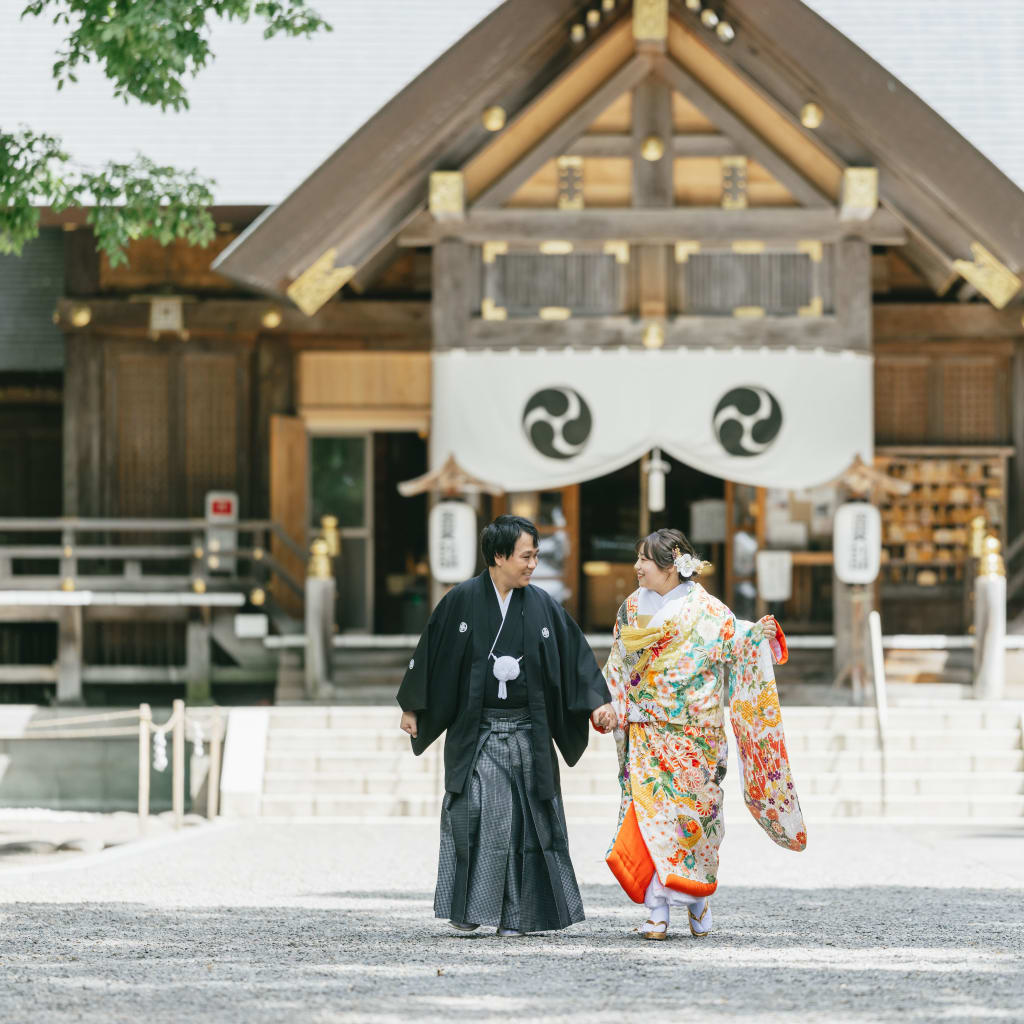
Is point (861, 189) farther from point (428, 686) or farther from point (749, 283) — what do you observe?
point (428, 686)

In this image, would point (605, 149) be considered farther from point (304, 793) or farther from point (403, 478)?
point (304, 793)

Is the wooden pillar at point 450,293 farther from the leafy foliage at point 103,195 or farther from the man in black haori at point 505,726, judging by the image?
the man in black haori at point 505,726

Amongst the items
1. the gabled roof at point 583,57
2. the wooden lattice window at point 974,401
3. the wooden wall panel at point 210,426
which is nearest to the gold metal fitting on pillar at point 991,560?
the gabled roof at point 583,57

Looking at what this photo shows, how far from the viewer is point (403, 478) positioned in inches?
667

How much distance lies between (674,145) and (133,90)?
5.41 metres

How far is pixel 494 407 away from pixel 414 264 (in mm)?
2762

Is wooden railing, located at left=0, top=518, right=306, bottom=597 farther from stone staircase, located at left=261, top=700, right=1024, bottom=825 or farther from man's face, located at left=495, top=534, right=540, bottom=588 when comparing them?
man's face, located at left=495, top=534, right=540, bottom=588

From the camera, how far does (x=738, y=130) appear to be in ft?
44.6

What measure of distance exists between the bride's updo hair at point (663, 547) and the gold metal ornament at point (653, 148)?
24.5 feet

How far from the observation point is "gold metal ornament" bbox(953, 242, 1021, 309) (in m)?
13.4

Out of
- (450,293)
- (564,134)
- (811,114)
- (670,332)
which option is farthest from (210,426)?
(811,114)

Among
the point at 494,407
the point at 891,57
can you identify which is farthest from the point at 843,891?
the point at 891,57

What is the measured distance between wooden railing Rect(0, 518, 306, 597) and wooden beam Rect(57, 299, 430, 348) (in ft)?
5.82

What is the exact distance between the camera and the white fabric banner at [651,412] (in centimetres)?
1366
